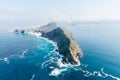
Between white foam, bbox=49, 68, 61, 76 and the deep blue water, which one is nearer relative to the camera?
the deep blue water

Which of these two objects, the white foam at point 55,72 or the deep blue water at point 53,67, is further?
the white foam at point 55,72

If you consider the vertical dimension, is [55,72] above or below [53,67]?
below

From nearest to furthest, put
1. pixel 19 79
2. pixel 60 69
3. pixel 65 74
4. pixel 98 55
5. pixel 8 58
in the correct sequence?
pixel 19 79 → pixel 65 74 → pixel 60 69 → pixel 8 58 → pixel 98 55

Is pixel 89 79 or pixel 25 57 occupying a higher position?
pixel 25 57

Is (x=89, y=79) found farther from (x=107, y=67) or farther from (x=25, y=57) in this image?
(x=25, y=57)

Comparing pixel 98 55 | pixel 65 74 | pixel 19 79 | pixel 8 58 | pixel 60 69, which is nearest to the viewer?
pixel 19 79

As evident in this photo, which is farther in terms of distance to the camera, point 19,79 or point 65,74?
point 65,74

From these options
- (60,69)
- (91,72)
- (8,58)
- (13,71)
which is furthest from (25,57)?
(91,72)

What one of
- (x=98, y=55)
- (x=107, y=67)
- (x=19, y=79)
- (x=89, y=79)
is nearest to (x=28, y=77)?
(x=19, y=79)

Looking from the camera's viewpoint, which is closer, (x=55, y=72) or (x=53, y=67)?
(x=55, y=72)
